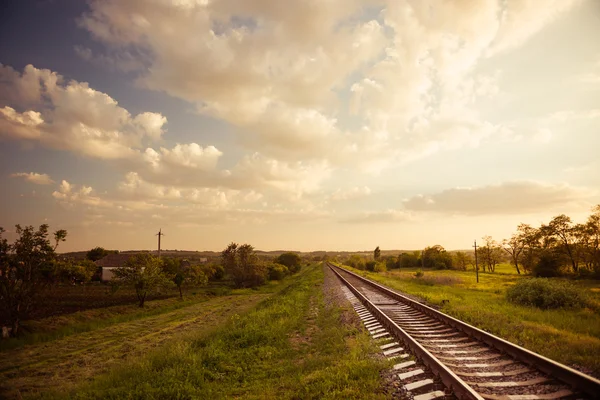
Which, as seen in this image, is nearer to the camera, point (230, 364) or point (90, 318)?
point (230, 364)

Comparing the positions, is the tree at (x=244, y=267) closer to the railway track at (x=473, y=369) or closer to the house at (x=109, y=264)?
the house at (x=109, y=264)

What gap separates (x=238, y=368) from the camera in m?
7.82

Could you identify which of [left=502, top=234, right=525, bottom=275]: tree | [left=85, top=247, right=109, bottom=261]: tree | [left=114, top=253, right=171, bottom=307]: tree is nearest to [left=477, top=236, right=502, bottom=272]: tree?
[left=502, top=234, right=525, bottom=275]: tree

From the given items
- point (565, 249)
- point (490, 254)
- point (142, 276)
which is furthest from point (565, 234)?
point (142, 276)

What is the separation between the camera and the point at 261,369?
780 centimetres

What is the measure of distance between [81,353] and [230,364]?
534 inches

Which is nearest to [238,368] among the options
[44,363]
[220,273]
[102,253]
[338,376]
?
[338,376]

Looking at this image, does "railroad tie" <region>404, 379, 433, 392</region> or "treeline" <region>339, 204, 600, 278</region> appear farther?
"treeline" <region>339, 204, 600, 278</region>

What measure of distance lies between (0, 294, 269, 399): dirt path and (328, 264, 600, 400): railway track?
40.2ft

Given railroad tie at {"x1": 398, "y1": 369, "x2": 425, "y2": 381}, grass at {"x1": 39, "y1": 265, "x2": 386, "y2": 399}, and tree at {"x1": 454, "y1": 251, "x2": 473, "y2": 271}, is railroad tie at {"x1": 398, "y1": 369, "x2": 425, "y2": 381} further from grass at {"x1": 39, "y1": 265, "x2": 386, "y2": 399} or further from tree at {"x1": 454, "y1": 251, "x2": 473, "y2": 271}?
tree at {"x1": 454, "y1": 251, "x2": 473, "y2": 271}

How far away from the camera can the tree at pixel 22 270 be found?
19.1 meters

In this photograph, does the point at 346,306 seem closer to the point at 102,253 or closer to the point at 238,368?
the point at 238,368

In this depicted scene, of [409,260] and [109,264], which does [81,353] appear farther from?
[409,260]

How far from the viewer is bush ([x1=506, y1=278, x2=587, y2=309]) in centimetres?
1323
